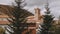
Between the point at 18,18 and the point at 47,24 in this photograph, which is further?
the point at 47,24

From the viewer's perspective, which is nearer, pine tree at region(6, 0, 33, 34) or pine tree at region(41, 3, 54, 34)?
pine tree at region(6, 0, 33, 34)

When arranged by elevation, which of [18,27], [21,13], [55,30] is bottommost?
[55,30]

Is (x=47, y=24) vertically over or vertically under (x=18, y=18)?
under

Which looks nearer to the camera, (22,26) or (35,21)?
(22,26)

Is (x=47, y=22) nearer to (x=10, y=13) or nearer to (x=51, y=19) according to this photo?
(x=51, y=19)

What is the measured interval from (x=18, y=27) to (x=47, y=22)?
12201mm

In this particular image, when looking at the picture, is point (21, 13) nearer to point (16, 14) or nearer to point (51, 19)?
point (16, 14)

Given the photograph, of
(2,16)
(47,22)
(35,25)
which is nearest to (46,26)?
(47,22)

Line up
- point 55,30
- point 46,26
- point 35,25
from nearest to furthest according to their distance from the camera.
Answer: point 46,26
point 55,30
point 35,25

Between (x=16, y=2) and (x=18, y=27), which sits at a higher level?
(x=16, y=2)

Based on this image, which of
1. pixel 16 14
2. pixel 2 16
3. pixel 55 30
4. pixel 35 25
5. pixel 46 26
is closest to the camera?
pixel 16 14

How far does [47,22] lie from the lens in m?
31.4

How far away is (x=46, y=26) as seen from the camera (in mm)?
31078

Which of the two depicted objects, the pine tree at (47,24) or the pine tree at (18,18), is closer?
the pine tree at (18,18)
